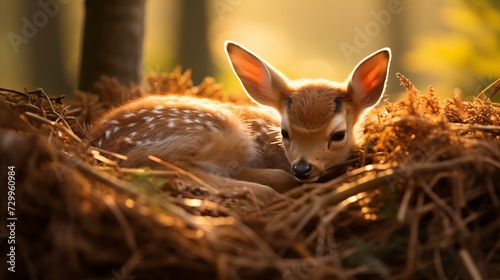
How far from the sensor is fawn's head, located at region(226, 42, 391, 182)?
4.64m

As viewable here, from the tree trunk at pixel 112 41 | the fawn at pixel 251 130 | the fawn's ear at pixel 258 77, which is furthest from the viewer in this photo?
the tree trunk at pixel 112 41

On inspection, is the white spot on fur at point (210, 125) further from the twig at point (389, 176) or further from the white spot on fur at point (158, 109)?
the twig at point (389, 176)

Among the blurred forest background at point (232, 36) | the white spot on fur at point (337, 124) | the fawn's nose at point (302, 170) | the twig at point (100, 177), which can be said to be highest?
the twig at point (100, 177)

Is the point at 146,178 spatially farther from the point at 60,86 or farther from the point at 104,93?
the point at 60,86

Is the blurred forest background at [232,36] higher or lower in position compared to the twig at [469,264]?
lower

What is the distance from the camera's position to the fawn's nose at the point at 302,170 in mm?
4418

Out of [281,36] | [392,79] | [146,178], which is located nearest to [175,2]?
[281,36]

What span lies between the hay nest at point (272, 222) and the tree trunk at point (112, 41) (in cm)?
327

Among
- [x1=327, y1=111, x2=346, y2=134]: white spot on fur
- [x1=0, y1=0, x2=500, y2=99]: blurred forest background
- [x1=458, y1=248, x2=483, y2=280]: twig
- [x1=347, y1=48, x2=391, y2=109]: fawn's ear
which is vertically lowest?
[x1=0, y1=0, x2=500, y2=99]: blurred forest background

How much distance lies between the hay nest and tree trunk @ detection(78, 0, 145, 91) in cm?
327

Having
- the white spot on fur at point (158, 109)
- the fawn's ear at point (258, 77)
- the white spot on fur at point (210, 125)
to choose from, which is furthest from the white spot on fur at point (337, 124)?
the white spot on fur at point (158, 109)

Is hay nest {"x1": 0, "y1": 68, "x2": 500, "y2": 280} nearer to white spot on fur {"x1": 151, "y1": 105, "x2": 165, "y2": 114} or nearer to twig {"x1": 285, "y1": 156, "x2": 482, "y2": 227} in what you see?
twig {"x1": 285, "y1": 156, "x2": 482, "y2": 227}

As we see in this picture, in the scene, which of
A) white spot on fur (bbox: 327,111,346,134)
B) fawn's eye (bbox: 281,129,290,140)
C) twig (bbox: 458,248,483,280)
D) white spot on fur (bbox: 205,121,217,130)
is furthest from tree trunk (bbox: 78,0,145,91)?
twig (bbox: 458,248,483,280)

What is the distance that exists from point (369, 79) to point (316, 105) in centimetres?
46
